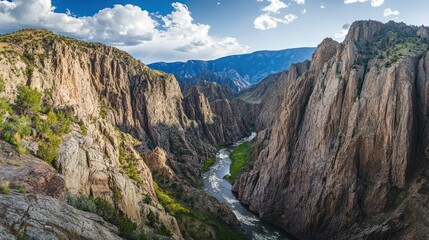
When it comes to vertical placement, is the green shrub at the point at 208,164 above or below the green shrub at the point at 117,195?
below

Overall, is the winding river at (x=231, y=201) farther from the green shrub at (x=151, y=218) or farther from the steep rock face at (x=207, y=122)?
the steep rock face at (x=207, y=122)

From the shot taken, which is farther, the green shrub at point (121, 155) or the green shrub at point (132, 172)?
the green shrub at point (121, 155)

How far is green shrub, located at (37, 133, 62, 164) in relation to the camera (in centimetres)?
3344

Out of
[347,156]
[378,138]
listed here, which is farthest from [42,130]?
[378,138]

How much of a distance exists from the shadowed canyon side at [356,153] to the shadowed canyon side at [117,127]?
15536 mm

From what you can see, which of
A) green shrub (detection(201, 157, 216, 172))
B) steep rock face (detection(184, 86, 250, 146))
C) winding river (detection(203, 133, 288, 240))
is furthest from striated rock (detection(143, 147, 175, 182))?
steep rock face (detection(184, 86, 250, 146))

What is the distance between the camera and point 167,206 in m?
63.5

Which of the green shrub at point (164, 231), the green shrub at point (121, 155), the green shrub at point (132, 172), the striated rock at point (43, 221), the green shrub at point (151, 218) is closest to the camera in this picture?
the striated rock at point (43, 221)

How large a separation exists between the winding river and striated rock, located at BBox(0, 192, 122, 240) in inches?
1974

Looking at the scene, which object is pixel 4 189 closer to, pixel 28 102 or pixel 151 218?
pixel 151 218

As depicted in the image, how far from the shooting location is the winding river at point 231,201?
68.0 m

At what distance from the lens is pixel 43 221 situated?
18281mm

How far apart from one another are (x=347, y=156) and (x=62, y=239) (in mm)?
54660

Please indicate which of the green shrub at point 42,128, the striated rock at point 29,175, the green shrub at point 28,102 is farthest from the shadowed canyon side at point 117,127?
the green shrub at point 28,102
